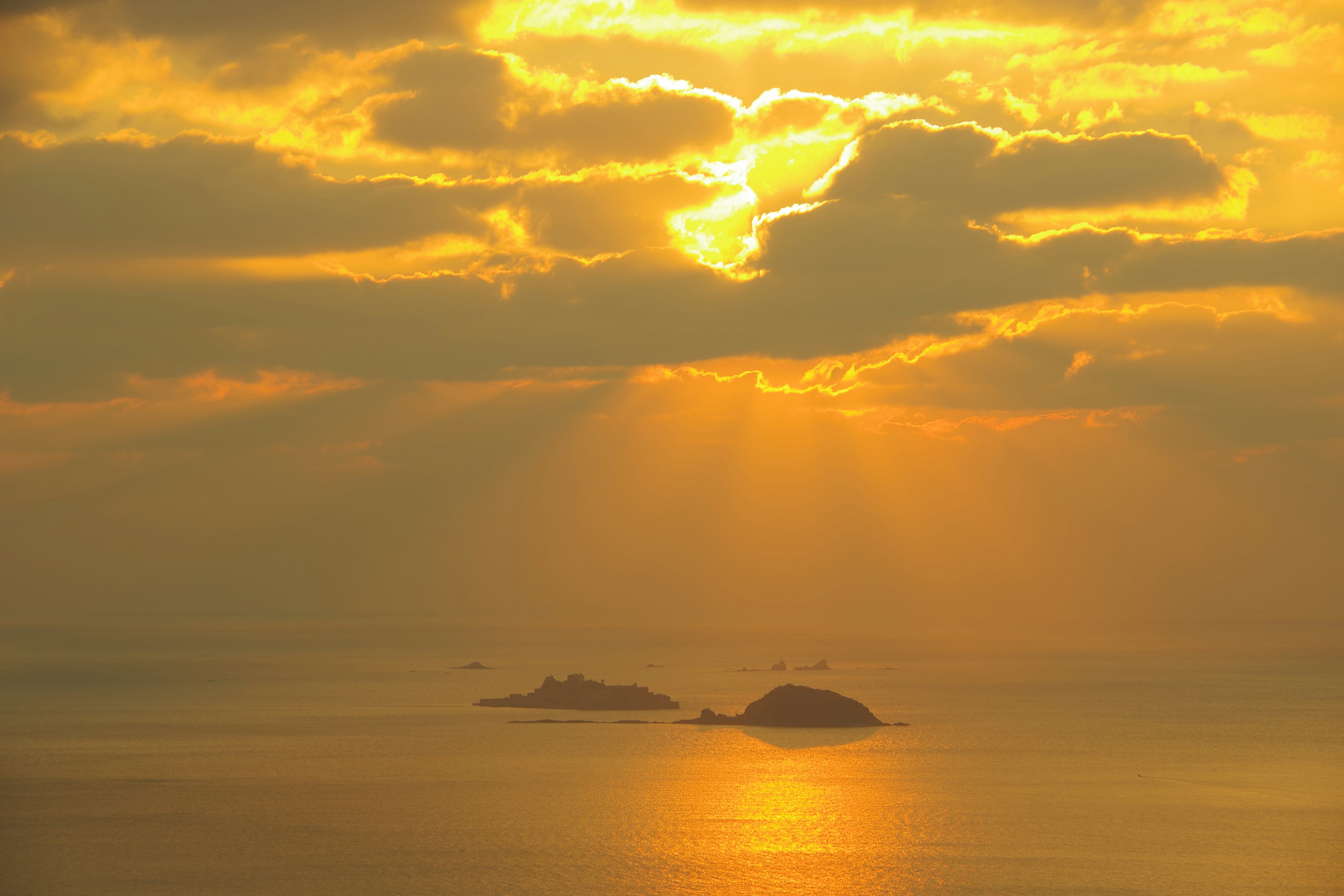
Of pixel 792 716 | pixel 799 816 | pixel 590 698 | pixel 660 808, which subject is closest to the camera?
pixel 799 816

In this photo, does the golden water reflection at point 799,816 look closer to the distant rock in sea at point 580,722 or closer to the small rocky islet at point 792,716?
the small rocky islet at point 792,716

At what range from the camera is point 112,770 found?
11506 centimetres

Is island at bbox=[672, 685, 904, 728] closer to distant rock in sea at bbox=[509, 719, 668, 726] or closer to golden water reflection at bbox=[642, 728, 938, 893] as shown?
Answer: distant rock in sea at bbox=[509, 719, 668, 726]

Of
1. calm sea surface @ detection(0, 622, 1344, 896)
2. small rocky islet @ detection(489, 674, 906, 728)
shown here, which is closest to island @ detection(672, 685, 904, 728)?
small rocky islet @ detection(489, 674, 906, 728)

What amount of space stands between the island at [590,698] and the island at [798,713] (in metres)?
17.2

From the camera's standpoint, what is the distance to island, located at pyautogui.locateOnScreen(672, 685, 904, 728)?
474 feet

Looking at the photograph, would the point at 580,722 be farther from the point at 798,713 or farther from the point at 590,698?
the point at 798,713

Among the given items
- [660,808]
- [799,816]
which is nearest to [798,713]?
[799,816]

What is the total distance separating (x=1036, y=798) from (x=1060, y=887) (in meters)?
31.6

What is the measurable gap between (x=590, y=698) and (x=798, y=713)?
3194 centimetres

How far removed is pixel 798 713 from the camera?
14438 cm

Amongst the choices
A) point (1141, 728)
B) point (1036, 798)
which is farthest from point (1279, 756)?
point (1036, 798)

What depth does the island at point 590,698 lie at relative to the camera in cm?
16362

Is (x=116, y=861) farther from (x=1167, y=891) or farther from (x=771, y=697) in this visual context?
(x=771, y=697)
